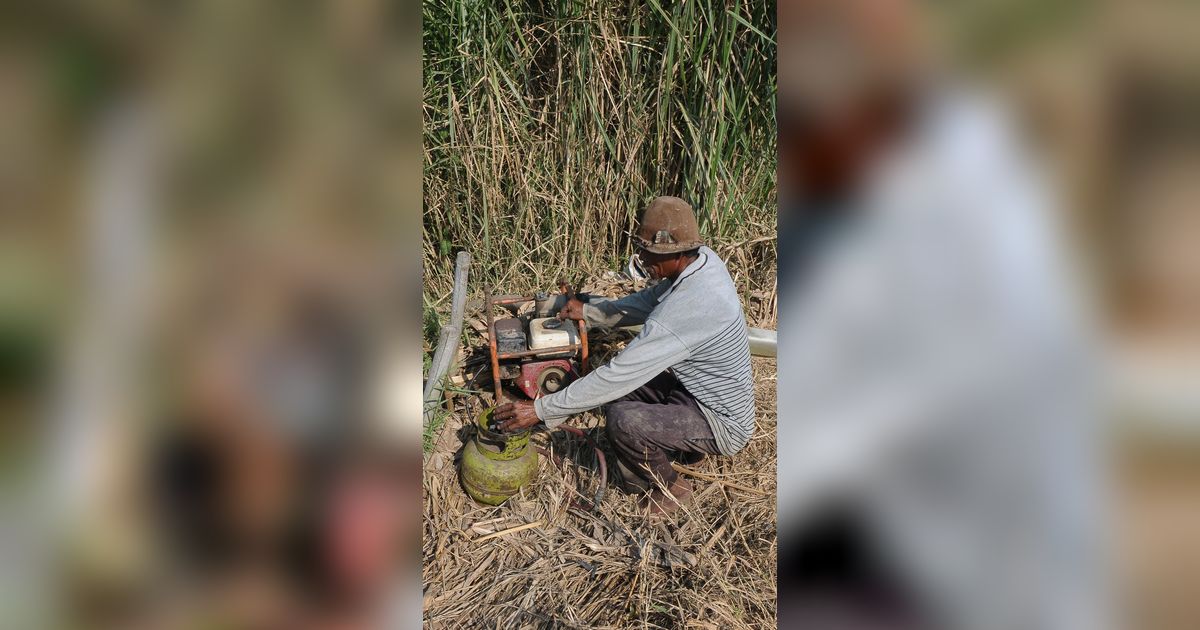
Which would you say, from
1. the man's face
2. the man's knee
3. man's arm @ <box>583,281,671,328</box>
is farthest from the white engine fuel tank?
the man's face

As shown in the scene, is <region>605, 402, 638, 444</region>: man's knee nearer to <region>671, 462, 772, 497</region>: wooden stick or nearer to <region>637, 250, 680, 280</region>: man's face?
<region>671, 462, 772, 497</region>: wooden stick

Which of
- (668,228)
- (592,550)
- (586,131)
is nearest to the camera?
(592,550)

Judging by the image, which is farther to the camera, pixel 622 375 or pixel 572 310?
pixel 572 310

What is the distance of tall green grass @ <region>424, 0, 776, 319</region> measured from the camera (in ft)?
15.8

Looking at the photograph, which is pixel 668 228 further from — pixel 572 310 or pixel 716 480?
pixel 716 480

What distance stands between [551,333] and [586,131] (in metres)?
1.93

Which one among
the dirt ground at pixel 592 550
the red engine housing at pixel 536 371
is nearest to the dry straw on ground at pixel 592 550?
the dirt ground at pixel 592 550

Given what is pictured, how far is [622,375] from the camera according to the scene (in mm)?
3350
